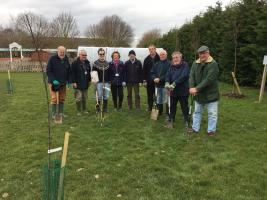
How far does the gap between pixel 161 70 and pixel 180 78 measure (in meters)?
1.31

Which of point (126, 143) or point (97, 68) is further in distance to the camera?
point (97, 68)

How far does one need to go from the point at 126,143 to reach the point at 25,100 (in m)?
6.98

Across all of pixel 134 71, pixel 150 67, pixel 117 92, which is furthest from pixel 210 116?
pixel 117 92

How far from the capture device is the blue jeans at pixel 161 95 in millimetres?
8773

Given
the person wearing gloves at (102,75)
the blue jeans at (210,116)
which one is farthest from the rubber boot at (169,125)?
the person wearing gloves at (102,75)

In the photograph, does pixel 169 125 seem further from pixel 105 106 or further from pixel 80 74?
pixel 80 74

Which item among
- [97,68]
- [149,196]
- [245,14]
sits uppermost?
[245,14]

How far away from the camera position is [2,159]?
5.56 meters

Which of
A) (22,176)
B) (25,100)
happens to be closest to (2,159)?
(22,176)

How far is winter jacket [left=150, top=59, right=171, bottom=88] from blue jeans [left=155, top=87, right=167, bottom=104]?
4.8 inches

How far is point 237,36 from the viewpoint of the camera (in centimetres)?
1482

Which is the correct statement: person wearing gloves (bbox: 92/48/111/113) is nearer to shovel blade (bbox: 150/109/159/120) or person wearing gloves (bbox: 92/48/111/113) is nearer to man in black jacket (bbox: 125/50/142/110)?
man in black jacket (bbox: 125/50/142/110)

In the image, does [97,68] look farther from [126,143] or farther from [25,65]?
[25,65]

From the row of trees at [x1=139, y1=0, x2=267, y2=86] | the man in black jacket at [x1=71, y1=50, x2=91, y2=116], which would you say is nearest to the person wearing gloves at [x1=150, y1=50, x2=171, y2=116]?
the man in black jacket at [x1=71, y1=50, x2=91, y2=116]
